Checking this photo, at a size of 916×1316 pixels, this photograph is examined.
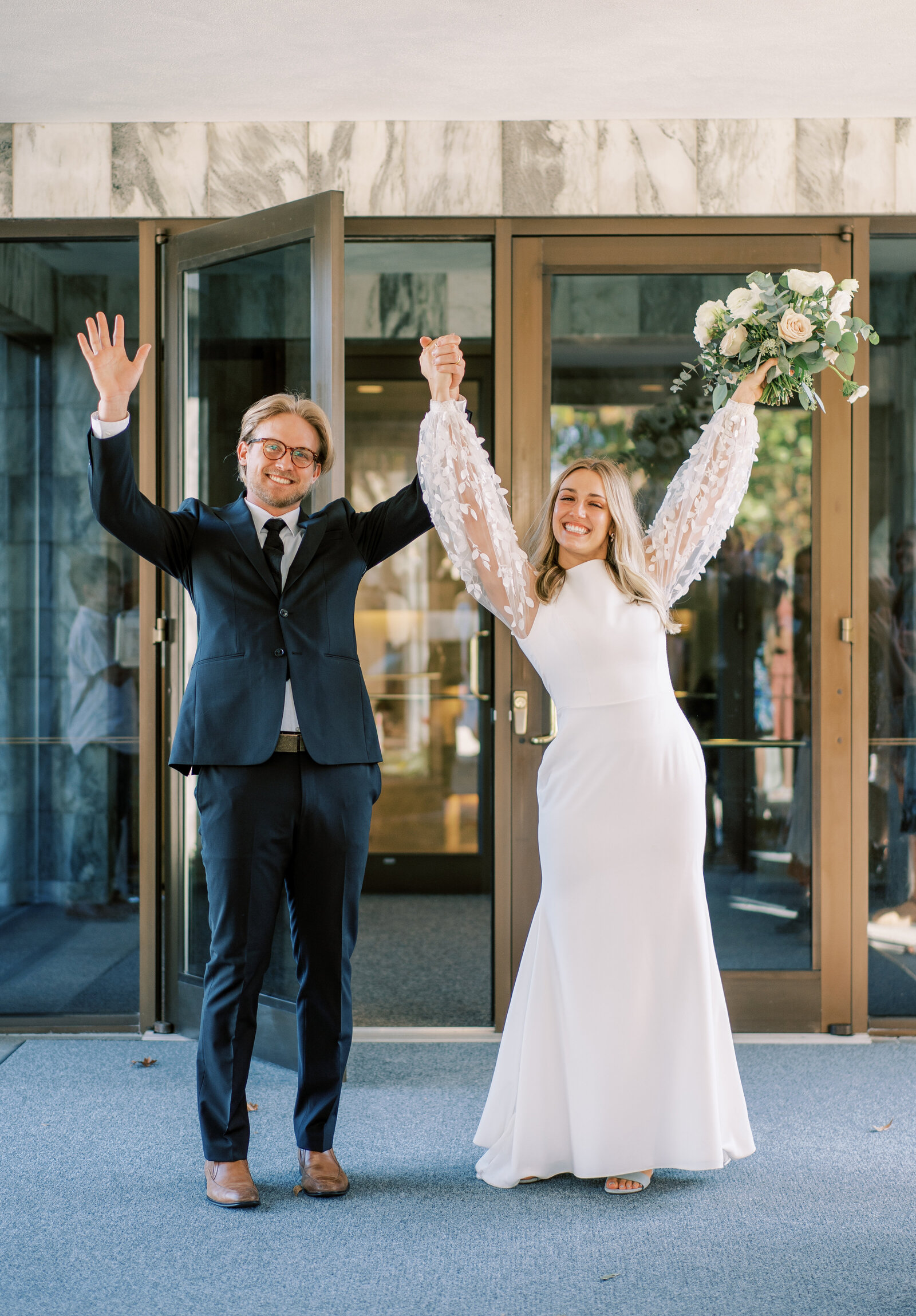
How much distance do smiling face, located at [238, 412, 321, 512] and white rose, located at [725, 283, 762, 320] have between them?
1.05m

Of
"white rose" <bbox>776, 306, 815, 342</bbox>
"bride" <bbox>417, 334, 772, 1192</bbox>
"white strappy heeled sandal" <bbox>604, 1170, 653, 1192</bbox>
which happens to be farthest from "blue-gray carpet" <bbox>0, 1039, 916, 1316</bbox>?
"white rose" <bbox>776, 306, 815, 342</bbox>

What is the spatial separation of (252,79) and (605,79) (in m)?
1.04

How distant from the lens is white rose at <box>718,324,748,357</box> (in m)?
2.58

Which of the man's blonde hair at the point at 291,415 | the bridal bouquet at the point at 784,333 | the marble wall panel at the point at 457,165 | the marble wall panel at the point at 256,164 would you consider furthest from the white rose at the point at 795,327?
the marble wall panel at the point at 256,164

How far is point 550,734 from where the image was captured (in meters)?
3.53

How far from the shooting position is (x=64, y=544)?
3680 mm

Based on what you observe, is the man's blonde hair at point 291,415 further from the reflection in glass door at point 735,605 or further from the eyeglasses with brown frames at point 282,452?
the reflection in glass door at point 735,605

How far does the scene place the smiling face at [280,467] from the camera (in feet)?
8.06

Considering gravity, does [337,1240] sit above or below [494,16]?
below

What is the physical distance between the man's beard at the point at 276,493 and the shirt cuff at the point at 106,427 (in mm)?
336

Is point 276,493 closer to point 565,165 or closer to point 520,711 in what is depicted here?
point 520,711

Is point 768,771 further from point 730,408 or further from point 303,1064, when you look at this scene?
point 303,1064

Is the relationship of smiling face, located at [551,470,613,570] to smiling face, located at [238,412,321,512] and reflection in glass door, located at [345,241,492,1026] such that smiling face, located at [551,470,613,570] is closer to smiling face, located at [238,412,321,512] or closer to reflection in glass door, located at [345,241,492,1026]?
smiling face, located at [238,412,321,512]

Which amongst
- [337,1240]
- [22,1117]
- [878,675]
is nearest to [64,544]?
[22,1117]
